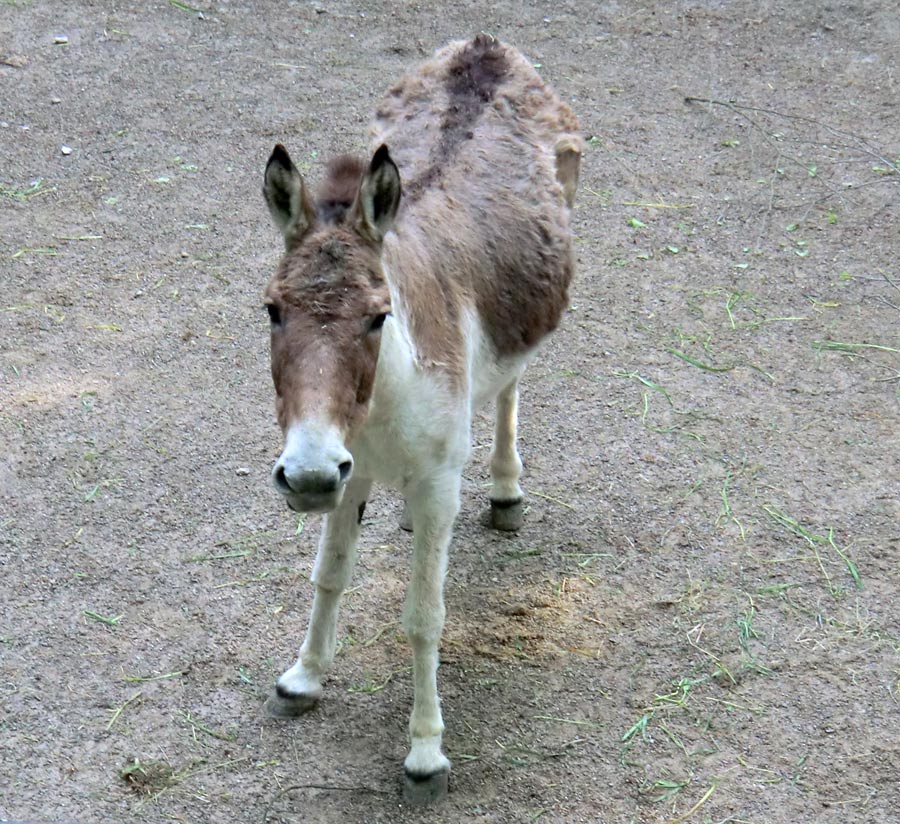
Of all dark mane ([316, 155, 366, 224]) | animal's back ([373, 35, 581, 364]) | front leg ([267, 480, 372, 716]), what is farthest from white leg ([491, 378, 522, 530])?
dark mane ([316, 155, 366, 224])

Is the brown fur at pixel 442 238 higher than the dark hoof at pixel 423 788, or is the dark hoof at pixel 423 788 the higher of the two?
the brown fur at pixel 442 238

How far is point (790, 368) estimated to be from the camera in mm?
6055

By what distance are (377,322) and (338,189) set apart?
476 mm

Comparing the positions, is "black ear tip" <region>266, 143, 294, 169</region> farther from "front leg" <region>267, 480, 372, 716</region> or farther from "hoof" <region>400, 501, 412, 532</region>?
"hoof" <region>400, 501, 412, 532</region>

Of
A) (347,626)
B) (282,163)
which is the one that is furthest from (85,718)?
(282,163)

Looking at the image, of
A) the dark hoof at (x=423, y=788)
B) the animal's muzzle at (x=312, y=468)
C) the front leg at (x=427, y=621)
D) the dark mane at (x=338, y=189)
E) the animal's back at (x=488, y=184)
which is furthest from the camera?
the animal's back at (x=488, y=184)

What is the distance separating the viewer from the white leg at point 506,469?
5.02 m

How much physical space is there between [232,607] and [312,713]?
25.5 inches

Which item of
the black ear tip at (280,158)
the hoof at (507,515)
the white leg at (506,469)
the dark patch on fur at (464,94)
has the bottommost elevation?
the hoof at (507,515)

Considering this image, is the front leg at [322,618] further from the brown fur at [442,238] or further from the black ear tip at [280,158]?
the black ear tip at [280,158]

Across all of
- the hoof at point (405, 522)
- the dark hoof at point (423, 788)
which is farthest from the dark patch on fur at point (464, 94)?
the dark hoof at point (423, 788)

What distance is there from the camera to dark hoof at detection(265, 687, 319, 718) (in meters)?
4.20

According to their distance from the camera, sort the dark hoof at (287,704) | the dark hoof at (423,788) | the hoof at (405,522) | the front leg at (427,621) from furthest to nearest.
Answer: the hoof at (405,522), the dark hoof at (287,704), the dark hoof at (423,788), the front leg at (427,621)

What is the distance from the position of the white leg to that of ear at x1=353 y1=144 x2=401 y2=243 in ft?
5.85
